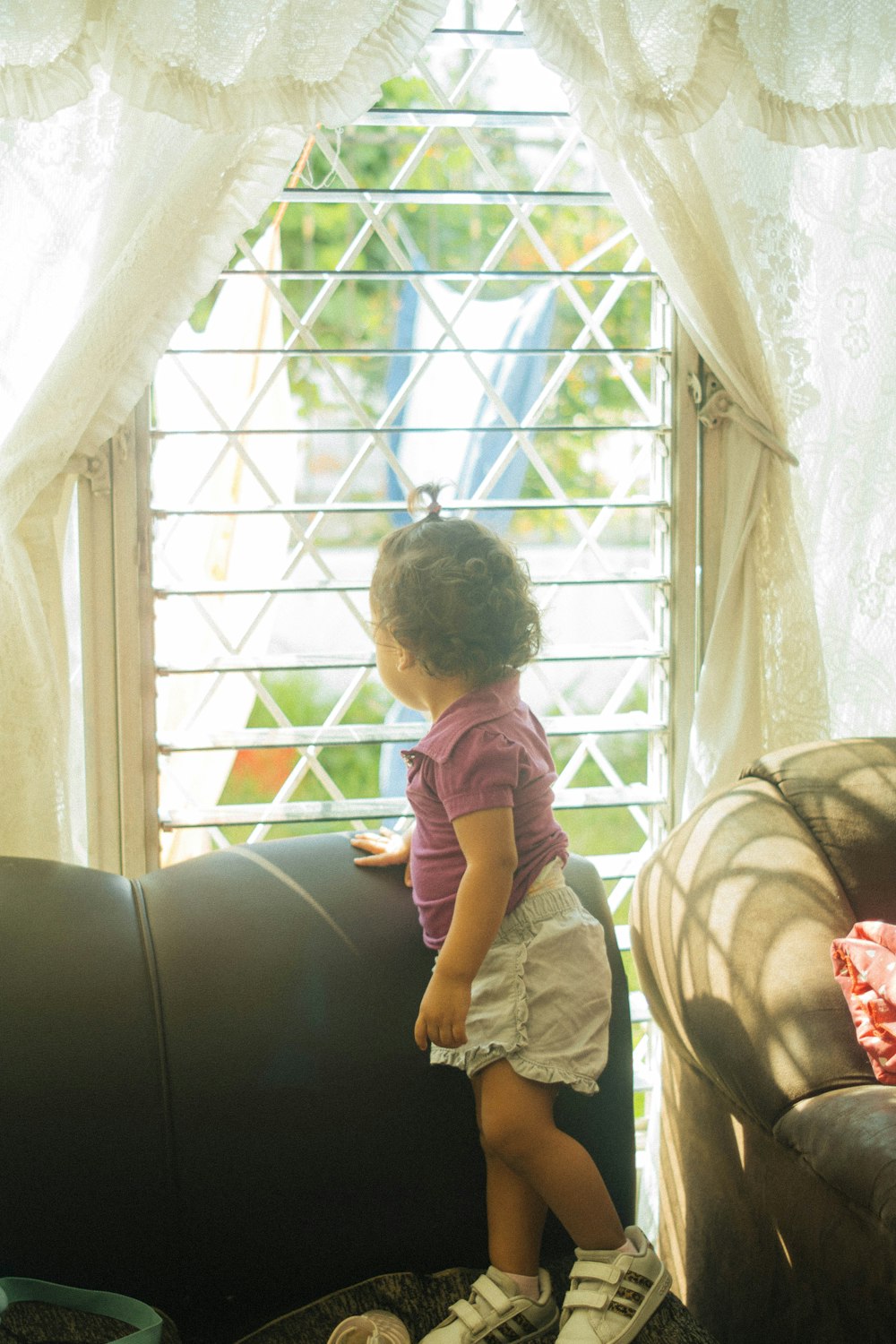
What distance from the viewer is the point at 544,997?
1.37 metres

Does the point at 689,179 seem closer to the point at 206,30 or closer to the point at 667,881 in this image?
the point at 206,30

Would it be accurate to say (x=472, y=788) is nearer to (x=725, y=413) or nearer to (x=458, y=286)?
(x=725, y=413)

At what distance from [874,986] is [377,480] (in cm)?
128

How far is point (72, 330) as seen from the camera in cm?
158

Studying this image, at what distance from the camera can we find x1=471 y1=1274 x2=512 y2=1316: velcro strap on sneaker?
4.16 feet

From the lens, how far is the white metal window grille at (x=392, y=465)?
6.25 ft

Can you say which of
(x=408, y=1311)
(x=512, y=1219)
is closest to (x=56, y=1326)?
(x=408, y=1311)

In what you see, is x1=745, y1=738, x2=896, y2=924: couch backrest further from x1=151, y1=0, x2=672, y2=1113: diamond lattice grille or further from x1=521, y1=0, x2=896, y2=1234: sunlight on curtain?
x1=151, y1=0, x2=672, y2=1113: diamond lattice grille

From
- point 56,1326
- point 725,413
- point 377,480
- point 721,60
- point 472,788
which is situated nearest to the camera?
point 56,1326

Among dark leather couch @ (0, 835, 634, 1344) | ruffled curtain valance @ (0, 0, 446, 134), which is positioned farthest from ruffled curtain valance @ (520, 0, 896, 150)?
dark leather couch @ (0, 835, 634, 1344)

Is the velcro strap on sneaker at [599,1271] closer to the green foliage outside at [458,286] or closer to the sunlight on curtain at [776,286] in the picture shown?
the sunlight on curtain at [776,286]

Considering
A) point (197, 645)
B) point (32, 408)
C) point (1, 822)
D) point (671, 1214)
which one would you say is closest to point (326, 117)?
point (32, 408)

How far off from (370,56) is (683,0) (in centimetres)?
44

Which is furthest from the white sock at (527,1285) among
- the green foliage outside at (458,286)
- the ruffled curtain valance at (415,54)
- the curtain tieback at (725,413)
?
the ruffled curtain valance at (415,54)
